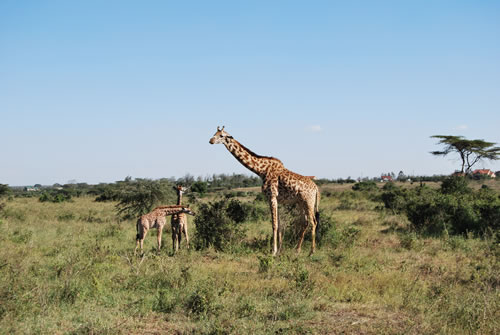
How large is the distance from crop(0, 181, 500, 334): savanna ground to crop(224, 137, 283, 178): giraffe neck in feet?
7.25

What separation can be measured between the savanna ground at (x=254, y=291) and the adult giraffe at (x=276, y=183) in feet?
3.11

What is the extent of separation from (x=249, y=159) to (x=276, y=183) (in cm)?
100

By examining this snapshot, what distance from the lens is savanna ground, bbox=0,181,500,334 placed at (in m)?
5.96

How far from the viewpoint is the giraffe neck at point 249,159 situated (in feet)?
37.9

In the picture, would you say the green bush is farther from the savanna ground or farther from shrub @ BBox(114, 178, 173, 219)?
shrub @ BBox(114, 178, 173, 219)

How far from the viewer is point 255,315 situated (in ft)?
20.8

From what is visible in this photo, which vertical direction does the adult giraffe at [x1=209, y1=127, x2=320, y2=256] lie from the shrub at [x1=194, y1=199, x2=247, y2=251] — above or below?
above

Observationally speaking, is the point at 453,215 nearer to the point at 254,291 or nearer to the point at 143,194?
the point at 254,291

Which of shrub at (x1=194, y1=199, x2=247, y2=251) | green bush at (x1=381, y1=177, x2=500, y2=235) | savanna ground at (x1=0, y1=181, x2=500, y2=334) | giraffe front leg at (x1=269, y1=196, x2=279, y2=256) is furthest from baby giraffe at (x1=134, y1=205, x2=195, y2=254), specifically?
green bush at (x1=381, y1=177, x2=500, y2=235)

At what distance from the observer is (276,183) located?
444 inches

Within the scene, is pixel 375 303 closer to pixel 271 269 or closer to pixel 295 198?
pixel 271 269

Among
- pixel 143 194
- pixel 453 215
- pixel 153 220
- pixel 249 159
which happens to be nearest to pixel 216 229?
pixel 153 220

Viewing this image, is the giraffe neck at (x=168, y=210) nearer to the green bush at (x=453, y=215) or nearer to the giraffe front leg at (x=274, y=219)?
the giraffe front leg at (x=274, y=219)

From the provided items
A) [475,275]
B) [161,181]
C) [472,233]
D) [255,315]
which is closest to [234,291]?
[255,315]
